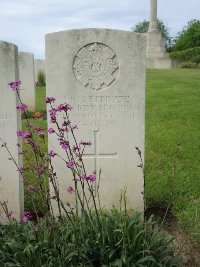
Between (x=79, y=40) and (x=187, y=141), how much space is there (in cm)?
346

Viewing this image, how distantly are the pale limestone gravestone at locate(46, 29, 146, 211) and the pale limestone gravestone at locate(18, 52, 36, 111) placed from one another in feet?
21.6

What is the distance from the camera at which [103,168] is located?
14.0ft

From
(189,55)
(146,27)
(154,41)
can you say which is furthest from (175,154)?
(146,27)

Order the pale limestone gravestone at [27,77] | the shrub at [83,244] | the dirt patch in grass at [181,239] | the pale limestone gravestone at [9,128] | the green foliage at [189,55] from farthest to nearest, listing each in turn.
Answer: the green foliage at [189,55] < the pale limestone gravestone at [27,77] < the pale limestone gravestone at [9,128] < the dirt patch in grass at [181,239] < the shrub at [83,244]

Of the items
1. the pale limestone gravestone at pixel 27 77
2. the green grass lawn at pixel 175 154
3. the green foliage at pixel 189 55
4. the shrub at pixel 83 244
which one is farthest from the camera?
the green foliage at pixel 189 55

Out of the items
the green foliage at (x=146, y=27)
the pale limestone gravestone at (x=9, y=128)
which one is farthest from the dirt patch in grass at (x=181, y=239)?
the green foliage at (x=146, y=27)

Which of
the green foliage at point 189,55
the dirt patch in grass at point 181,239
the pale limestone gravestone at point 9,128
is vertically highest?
the green foliage at point 189,55

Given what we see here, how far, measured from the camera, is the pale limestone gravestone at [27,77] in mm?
10430

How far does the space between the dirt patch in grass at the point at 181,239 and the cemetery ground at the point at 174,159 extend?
0.01 m

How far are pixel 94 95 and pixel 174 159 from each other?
1.81m

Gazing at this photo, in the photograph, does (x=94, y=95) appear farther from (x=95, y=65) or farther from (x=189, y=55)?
(x=189, y=55)

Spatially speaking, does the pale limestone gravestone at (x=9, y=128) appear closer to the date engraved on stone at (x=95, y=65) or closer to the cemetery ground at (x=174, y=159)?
the cemetery ground at (x=174, y=159)

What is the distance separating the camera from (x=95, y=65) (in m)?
4.08

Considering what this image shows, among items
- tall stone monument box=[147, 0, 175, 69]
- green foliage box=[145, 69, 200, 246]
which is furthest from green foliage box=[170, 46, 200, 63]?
green foliage box=[145, 69, 200, 246]
